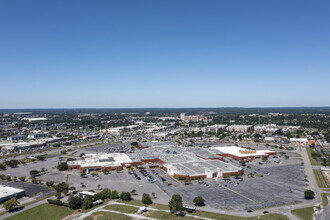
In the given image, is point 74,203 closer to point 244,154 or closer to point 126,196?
point 126,196

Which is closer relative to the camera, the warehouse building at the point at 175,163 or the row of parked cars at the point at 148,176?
the row of parked cars at the point at 148,176

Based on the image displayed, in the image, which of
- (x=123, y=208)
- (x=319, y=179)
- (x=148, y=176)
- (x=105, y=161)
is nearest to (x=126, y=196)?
(x=123, y=208)

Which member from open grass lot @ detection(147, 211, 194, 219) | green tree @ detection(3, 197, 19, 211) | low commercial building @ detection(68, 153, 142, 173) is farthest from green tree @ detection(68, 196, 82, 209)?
low commercial building @ detection(68, 153, 142, 173)

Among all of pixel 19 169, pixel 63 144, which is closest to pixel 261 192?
pixel 19 169

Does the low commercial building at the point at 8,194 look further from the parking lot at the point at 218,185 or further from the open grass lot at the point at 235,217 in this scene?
the open grass lot at the point at 235,217

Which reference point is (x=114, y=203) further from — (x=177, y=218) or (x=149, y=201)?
(x=177, y=218)

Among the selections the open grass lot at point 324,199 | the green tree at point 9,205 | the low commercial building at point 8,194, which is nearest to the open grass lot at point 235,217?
the open grass lot at point 324,199
